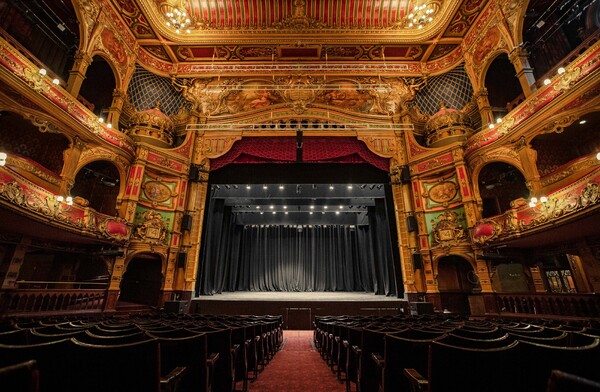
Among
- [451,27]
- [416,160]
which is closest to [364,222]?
[416,160]

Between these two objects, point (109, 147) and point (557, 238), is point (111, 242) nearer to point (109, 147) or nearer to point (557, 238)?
point (109, 147)

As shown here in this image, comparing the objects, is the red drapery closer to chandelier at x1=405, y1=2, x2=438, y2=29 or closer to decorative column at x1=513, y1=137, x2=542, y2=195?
decorative column at x1=513, y1=137, x2=542, y2=195

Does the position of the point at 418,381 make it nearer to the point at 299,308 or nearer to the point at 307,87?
the point at 299,308

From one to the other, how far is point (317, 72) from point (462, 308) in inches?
497

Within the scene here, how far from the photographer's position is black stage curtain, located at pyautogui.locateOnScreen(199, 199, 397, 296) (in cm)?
1752

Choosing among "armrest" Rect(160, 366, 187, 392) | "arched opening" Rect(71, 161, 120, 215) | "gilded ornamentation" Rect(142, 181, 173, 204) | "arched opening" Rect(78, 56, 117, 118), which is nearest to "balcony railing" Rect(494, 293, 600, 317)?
"armrest" Rect(160, 366, 187, 392)

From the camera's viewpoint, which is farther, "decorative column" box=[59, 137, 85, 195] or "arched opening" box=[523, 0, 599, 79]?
"arched opening" box=[523, 0, 599, 79]

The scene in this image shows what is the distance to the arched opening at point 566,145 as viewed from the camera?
864 cm

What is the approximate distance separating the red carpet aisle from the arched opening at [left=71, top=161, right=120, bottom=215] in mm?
9981

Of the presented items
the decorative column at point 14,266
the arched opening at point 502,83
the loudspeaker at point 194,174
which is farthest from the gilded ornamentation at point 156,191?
the arched opening at point 502,83

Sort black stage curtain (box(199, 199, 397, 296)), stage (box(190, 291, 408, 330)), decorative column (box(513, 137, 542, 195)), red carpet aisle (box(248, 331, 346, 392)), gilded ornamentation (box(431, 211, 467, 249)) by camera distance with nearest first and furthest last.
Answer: red carpet aisle (box(248, 331, 346, 392)) < decorative column (box(513, 137, 542, 195)) < stage (box(190, 291, 408, 330)) < gilded ornamentation (box(431, 211, 467, 249)) < black stage curtain (box(199, 199, 397, 296))

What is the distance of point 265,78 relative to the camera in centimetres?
1309

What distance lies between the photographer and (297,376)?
12.1 ft

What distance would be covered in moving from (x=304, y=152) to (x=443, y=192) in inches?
244
